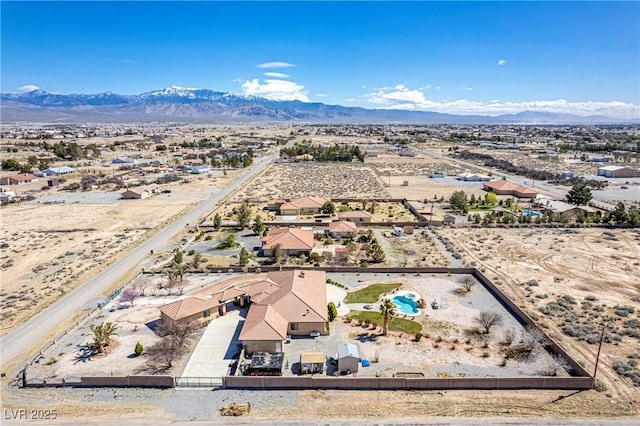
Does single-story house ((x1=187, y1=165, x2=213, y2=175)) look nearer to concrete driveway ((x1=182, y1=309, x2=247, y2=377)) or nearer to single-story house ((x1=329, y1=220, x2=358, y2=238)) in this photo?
single-story house ((x1=329, y1=220, x2=358, y2=238))

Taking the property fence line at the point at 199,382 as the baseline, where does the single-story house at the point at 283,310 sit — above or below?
above

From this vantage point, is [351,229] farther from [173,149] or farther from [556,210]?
[173,149]

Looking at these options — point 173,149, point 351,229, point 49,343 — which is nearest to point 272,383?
point 49,343

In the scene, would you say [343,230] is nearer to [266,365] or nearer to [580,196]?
[266,365]

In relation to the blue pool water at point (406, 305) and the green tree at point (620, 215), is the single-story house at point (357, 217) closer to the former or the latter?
the blue pool water at point (406, 305)

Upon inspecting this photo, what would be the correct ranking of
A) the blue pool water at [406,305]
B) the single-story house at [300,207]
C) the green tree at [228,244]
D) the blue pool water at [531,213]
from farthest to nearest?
1. the single-story house at [300,207]
2. the blue pool water at [531,213]
3. the green tree at [228,244]
4. the blue pool water at [406,305]

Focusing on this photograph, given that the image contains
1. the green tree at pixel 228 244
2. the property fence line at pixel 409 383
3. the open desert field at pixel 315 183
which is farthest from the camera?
the open desert field at pixel 315 183

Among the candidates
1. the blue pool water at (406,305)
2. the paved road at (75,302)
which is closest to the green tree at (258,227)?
the paved road at (75,302)
